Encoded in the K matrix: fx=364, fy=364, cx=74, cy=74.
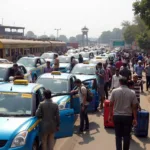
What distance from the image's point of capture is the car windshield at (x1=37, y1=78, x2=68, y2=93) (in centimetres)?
1092

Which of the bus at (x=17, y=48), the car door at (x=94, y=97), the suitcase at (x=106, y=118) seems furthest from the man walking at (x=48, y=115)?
the bus at (x=17, y=48)

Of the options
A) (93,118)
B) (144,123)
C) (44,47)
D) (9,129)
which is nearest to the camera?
(9,129)

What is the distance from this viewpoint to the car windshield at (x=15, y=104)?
7.14 m

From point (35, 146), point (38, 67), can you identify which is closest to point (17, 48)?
point (38, 67)

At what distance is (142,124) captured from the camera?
30.1 feet

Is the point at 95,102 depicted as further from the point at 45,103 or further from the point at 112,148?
the point at 45,103

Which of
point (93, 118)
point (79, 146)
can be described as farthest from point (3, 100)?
point (93, 118)

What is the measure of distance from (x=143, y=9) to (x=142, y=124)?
41.3ft

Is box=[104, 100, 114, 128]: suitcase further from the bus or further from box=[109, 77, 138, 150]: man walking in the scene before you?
the bus

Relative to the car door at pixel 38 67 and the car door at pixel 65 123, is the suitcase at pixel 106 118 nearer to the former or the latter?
the car door at pixel 65 123

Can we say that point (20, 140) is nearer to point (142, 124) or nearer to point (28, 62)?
point (142, 124)

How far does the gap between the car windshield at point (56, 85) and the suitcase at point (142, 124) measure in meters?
2.60

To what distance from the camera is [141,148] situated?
Answer: 27.6 feet

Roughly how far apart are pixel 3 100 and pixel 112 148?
2771 mm
